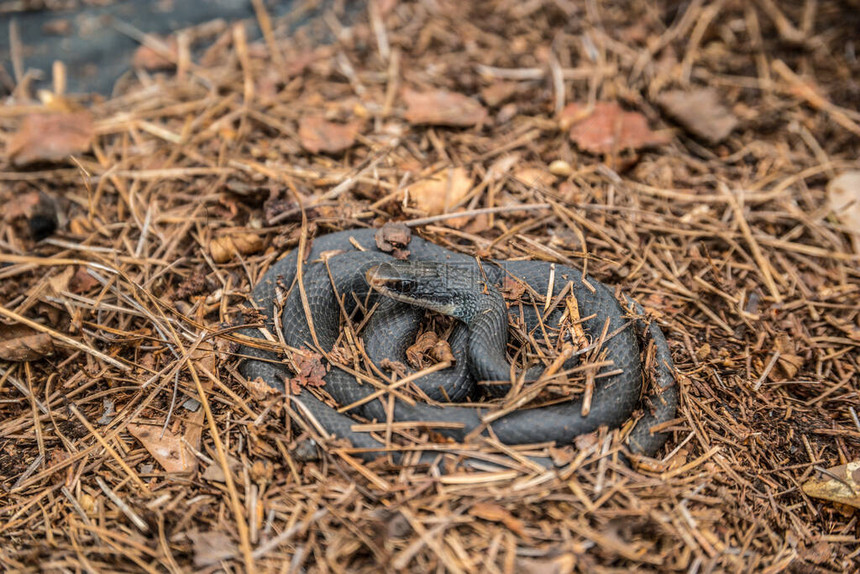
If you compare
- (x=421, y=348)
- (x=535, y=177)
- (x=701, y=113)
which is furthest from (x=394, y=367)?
(x=701, y=113)

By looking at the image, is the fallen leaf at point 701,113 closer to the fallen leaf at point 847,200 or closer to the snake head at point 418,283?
the fallen leaf at point 847,200

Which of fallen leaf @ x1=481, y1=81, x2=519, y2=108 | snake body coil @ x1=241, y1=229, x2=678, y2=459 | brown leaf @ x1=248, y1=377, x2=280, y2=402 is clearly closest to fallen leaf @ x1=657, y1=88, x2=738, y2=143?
fallen leaf @ x1=481, y1=81, x2=519, y2=108

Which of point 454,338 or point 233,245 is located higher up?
point 233,245

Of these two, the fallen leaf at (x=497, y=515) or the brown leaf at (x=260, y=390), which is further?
the brown leaf at (x=260, y=390)

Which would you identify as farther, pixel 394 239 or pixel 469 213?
pixel 469 213

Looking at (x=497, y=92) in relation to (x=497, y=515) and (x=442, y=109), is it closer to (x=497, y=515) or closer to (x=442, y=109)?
(x=442, y=109)

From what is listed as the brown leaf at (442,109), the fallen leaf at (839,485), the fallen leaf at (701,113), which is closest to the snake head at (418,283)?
the brown leaf at (442,109)
